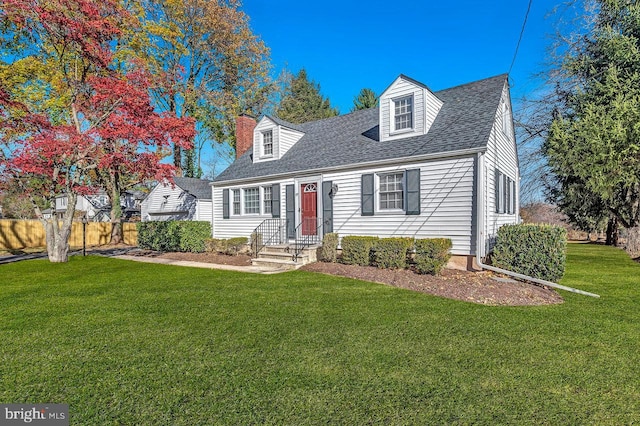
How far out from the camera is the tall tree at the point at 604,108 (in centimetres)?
1161

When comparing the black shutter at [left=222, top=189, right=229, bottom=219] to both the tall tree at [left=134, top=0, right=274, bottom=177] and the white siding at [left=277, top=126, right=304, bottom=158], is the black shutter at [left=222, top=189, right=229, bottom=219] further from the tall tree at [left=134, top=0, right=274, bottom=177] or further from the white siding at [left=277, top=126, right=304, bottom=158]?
the tall tree at [left=134, top=0, right=274, bottom=177]

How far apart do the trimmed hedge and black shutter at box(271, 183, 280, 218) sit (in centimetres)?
399

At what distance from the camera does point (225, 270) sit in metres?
9.87

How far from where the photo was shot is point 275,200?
1302 centimetres

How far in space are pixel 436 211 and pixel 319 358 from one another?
7037 mm

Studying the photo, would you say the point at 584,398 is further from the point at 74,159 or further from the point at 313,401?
the point at 74,159

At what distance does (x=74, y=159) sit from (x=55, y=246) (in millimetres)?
3111

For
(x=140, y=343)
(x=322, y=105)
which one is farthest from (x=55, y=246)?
(x=322, y=105)

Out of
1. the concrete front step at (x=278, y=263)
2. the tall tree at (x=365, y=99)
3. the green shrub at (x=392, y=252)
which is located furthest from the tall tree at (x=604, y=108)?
the tall tree at (x=365, y=99)

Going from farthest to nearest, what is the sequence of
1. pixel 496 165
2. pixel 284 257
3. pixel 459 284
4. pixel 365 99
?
pixel 365 99, pixel 284 257, pixel 496 165, pixel 459 284

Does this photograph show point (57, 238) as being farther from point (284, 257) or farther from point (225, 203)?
point (284, 257)

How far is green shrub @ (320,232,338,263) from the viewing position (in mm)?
10391

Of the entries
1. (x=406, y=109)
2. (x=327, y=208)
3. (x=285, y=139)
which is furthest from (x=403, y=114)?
(x=285, y=139)

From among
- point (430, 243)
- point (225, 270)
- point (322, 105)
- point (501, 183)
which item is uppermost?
point (322, 105)
